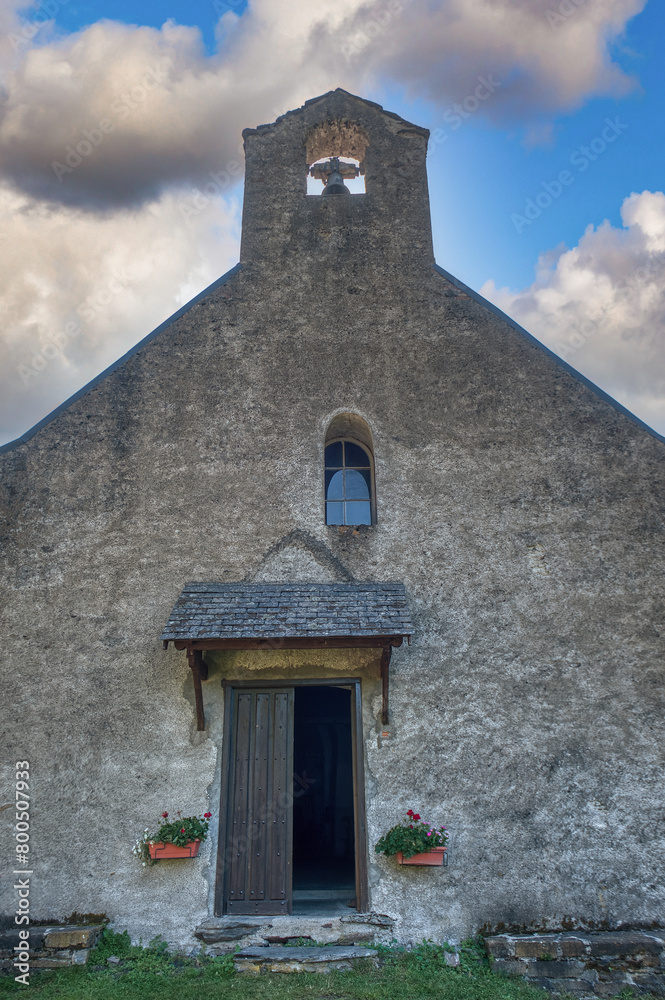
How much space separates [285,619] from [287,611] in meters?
0.14

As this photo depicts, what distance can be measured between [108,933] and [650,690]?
5.68 meters

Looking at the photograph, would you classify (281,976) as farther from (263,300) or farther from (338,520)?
(263,300)

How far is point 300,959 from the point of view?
5582 millimetres

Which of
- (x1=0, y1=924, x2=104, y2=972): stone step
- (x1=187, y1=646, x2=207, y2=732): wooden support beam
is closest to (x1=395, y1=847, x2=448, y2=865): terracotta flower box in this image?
→ (x1=187, y1=646, x2=207, y2=732): wooden support beam

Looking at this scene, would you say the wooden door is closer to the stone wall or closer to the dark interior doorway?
the stone wall

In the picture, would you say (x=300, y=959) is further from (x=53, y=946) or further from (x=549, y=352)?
(x=549, y=352)

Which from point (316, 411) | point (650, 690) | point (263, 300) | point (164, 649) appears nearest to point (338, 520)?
point (316, 411)

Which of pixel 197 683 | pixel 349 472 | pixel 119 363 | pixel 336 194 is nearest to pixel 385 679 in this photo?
pixel 197 683


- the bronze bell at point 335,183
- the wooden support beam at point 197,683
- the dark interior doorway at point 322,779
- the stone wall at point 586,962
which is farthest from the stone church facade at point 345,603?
the dark interior doorway at point 322,779

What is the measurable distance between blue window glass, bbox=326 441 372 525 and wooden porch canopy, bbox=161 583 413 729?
1.19 metres

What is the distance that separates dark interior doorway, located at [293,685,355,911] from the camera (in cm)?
1122

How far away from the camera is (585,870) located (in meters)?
6.07

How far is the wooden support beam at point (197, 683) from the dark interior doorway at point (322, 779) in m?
4.64

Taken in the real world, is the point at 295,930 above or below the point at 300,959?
above
